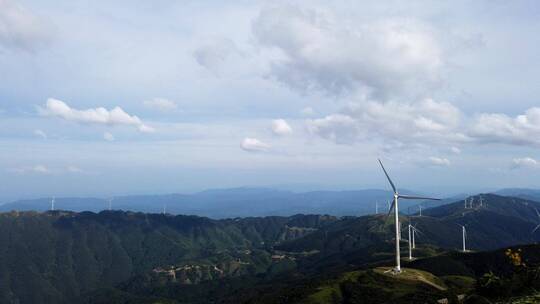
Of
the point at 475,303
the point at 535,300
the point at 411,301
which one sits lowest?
the point at 411,301

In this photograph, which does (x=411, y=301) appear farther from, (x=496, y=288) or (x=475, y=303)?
(x=475, y=303)

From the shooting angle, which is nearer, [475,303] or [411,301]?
[475,303]

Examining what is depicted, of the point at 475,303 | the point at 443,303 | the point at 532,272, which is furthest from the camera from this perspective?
the point at 443,303

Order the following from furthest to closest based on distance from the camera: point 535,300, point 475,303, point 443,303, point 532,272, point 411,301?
point 411,301
point 443,303
point 532,272
point 475,303
point 535,300

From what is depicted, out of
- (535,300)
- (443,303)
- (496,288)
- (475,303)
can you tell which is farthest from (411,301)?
(535,300)

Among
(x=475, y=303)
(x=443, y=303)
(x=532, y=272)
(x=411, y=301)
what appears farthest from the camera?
(x=411, y=301)

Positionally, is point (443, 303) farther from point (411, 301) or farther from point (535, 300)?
point (535, 300)

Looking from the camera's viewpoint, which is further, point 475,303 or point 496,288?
point 496,288

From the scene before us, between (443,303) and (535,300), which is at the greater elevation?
(535,300)

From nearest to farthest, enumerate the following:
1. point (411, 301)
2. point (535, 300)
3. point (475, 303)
A: 1. point (535, 300)
2. point (475, 303)
3. point (411, 301)
